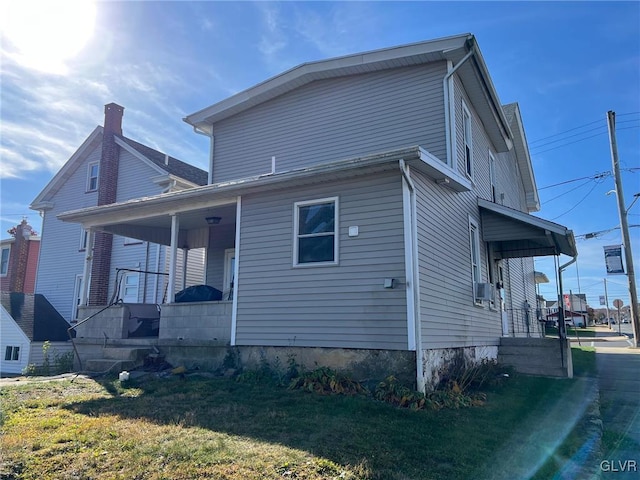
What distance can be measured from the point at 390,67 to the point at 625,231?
54.1 ft

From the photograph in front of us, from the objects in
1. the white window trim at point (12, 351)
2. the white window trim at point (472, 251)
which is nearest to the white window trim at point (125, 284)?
the white window trim at point (12, 351)

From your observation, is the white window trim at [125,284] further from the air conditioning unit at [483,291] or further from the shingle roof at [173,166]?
the air conditioning unit at [483,291]

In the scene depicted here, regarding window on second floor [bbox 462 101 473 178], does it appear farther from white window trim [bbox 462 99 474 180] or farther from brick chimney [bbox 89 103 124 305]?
brick chimney [bbox 89 103 124 305]

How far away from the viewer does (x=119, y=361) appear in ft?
30.3

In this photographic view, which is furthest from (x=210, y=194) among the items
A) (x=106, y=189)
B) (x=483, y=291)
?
(x=106, y=189)

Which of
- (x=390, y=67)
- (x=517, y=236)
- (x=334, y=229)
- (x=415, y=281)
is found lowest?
(x=415, y=281)

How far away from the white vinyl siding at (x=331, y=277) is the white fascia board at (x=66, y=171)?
44.9 ft

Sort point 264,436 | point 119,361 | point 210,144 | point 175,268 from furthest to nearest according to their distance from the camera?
point 210,144, point 175,268, point 119,361, point 264,436

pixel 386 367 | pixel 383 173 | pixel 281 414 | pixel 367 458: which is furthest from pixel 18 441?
pixel 383 173

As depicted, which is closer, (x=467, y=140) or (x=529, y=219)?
(x=529, y=219)

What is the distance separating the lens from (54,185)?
68.4ft

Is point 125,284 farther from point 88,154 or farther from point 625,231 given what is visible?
point 625,231

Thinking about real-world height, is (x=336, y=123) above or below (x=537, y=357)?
above

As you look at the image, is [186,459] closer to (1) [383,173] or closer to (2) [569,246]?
(1) [383,173]
